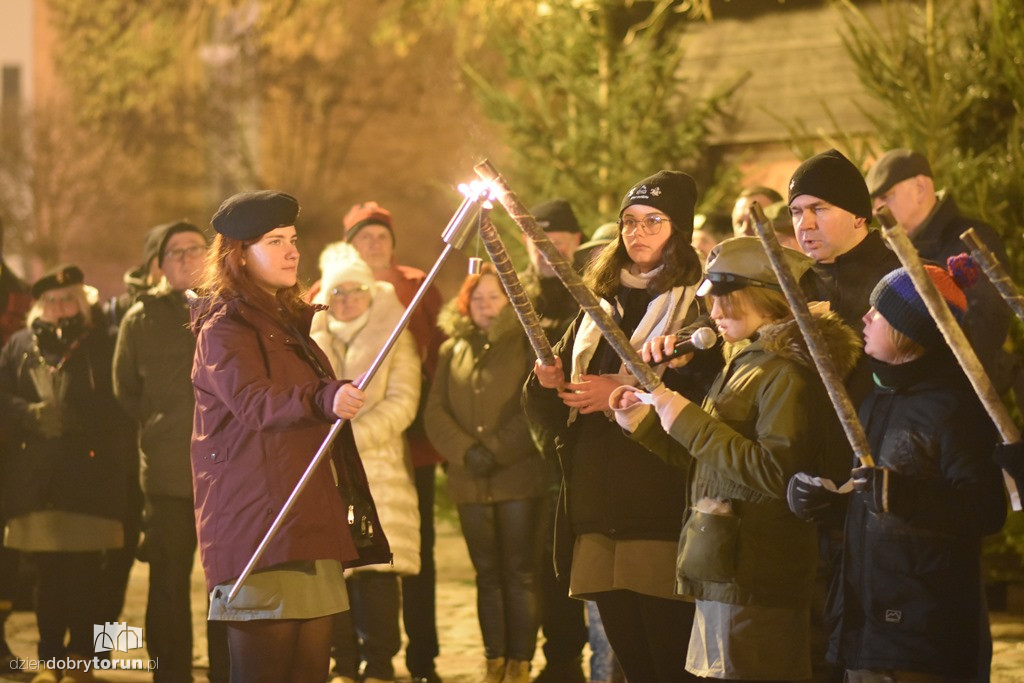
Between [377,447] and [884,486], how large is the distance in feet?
11.9

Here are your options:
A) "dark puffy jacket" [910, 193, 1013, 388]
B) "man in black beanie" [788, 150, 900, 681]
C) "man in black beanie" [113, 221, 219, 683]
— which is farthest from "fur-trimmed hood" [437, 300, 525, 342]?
"man in black beanie" [788, 150, 900, 681]

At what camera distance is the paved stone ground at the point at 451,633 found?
7.83 m

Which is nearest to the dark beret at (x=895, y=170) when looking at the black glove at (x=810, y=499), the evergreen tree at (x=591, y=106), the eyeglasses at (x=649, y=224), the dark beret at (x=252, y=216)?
the eyeglasses at (x=649, y=224)

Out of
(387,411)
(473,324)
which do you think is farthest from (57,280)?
(473,324)

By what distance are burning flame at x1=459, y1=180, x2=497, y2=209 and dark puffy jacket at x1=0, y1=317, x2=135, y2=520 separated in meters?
3.67

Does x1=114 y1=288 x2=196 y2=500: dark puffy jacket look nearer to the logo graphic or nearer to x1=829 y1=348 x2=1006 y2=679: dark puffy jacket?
the logo graphic

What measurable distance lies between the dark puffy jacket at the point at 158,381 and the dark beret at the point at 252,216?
2.35 metres

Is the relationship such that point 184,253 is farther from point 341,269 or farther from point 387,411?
point 387,411

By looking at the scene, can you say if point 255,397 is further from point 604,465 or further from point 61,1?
point 61,1

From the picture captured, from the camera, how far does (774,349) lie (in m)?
4.84

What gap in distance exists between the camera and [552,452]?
6.40 m

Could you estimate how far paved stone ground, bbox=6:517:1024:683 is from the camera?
783 centimetres

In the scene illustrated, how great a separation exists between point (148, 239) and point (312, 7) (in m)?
15.9

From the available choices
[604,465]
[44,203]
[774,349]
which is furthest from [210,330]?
[44,203]
